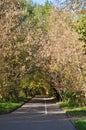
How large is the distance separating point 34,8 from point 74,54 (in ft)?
127

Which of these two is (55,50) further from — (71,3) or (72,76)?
(71,3)

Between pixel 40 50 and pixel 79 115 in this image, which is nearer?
pixel 79 115

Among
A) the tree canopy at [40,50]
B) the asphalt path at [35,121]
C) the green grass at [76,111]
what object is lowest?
the asphalt path at [35,121]

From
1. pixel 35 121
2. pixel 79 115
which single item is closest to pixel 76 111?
pixel 79 115

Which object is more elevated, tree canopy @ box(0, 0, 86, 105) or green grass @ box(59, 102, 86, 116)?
tree canopy @ box(0, 0, 86, 105)

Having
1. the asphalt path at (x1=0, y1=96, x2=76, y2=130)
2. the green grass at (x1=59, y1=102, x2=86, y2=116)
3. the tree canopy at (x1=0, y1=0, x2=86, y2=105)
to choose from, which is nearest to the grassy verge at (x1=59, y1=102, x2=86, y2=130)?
the green grass at (x1=59, y1=102, x2=86, y2=116)

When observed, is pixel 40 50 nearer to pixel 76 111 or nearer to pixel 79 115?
pixel 76 111

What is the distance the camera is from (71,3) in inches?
431

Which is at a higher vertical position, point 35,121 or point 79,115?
point 79,115

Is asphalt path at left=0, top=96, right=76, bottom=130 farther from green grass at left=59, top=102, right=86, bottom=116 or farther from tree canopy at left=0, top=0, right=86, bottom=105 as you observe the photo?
tree canopy at left=0, top=0, right=86, bottom=105

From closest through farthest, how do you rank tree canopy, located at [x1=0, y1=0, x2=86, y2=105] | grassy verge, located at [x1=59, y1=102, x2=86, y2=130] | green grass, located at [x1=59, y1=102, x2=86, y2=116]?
grassy verge, located at [x1=59, y1=102, x2=86, y2=130]
green grass, located at [x1=59, y1=102, x2=86, y2=116]
tree canopy, located at [x1=0, y1=0, x2=86, y2=105]

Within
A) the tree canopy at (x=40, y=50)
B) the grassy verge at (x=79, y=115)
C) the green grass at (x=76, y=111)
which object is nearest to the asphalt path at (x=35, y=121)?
the grassy verge at (x=79, y=115)

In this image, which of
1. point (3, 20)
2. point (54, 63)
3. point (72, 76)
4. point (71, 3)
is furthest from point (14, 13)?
point (71, 3)

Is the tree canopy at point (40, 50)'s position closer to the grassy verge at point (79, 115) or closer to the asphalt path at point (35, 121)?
the grassy verge at point (79, 115)
